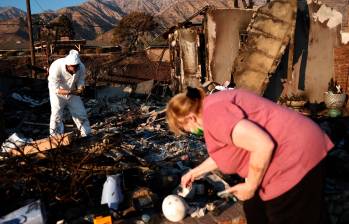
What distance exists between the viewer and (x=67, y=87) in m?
7.77

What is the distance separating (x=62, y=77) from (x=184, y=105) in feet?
19.1

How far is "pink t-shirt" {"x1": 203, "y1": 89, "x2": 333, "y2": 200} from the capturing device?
225 centimetres

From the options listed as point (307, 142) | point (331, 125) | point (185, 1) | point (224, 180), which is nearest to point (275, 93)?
point (331, 125)

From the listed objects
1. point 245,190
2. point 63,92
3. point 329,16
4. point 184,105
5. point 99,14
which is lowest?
point 245,190

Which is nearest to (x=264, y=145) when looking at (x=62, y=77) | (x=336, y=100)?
(x=62, y=77)

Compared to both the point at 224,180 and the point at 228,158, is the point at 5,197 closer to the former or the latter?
the point at 224,180

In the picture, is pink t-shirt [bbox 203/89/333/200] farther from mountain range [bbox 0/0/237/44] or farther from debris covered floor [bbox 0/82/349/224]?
mountain range [bbox 0/0/237/44]

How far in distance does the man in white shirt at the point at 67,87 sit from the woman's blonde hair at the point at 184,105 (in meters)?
5.21

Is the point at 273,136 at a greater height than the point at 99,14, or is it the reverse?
the point at 99,14

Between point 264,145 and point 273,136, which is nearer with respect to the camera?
point 264,145

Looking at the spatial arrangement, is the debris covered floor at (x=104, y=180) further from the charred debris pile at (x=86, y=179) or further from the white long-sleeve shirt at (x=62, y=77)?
the white long-sleeve shirt at (x=62, y=77)

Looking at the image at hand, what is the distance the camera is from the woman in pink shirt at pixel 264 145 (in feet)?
7.16

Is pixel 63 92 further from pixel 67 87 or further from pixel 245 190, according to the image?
pixel 245 190

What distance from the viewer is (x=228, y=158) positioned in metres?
2.44
